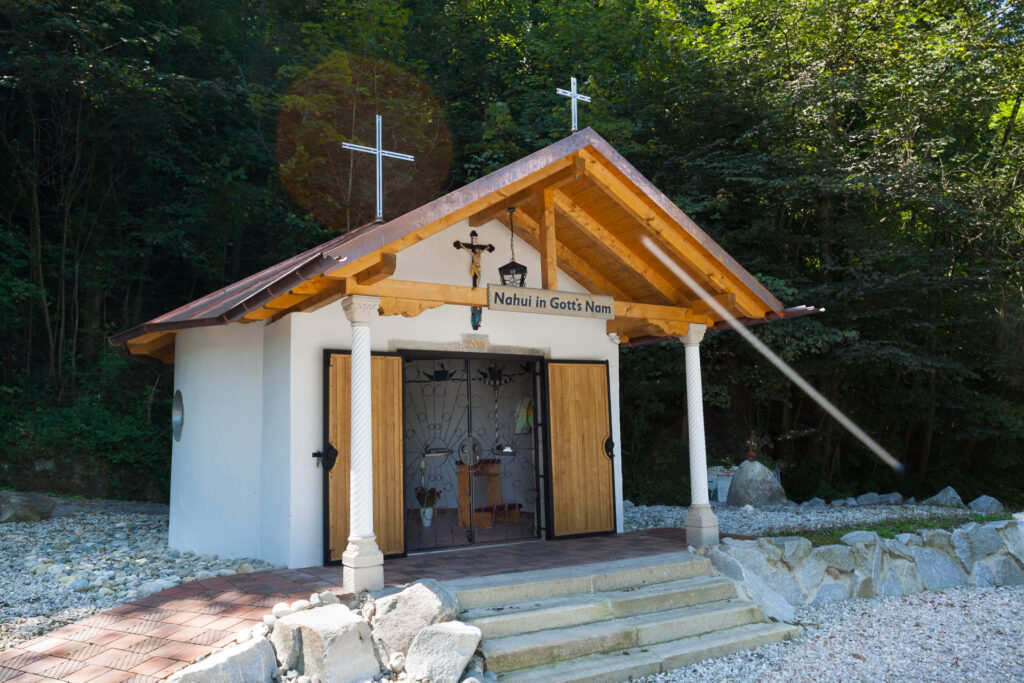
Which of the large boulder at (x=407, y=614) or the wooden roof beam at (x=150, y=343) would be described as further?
the wooden roof beam at (x=150, y=343)

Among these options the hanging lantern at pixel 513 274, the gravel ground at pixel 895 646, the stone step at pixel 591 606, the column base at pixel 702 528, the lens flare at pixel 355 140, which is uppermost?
the lens flare at pixel 355 140

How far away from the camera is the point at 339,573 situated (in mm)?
5824

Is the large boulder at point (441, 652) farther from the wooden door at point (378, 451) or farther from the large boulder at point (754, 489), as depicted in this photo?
the large boulder at point (754, 489)

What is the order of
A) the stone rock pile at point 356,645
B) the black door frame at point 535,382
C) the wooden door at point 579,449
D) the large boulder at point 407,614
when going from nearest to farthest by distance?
the stone rock pile at point 356,645
the large boulder at point 407,614
the black door frame at point 535,382
the wooden door at point 579,449

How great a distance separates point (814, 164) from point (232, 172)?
34.4 feet

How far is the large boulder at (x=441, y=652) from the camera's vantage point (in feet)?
13.9

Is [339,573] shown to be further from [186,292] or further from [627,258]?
[186,292]

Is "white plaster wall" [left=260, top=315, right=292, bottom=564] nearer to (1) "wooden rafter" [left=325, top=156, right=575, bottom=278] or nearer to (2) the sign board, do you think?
(1) "wooden rafter" [left=325, top=156, right=575, bottom=278]

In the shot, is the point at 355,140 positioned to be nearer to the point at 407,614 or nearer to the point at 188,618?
the point at 188,618

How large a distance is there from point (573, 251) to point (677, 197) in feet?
18.1

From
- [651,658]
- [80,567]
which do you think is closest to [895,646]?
[651,658]

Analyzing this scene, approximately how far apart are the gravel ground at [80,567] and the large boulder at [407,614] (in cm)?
210

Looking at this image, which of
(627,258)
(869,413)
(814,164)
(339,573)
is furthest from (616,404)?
(869,413)

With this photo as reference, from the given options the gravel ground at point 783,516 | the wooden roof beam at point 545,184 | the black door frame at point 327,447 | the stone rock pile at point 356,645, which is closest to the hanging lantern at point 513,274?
the wooden roof beam at point 545,184
